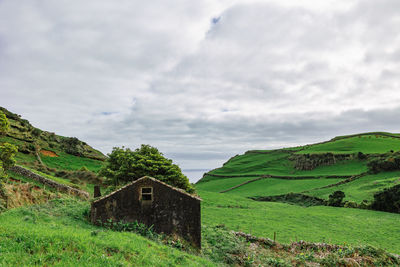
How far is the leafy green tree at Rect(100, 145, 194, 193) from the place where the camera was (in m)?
33.0

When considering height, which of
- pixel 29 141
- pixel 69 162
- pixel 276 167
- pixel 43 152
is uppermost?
pixel 29 141

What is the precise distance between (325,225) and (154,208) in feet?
112

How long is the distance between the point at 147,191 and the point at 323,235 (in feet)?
89.7

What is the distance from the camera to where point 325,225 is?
145 ft

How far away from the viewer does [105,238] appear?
15961 millimetres

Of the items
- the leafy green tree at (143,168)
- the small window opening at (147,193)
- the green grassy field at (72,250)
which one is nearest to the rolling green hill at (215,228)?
the green grassy field at (72,250)

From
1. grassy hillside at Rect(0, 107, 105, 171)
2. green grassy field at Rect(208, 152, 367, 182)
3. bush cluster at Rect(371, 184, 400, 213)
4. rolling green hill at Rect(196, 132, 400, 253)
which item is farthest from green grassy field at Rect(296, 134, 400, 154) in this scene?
grassy hillside at Rect(0, 107, 105, 171)

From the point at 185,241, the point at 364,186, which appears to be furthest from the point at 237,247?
the point at 364,186

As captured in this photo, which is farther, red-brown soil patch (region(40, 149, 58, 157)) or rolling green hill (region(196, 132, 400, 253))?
red-brown soil patch (region(40, 149, 58, 157))

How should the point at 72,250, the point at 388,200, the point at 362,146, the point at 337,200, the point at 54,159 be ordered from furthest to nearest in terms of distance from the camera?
the point at 362,146 → the point at 54,159 → the point at 337,200 → the point at 388,200 → the point at 72,250

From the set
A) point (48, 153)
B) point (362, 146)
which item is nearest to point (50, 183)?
point (48, 153)

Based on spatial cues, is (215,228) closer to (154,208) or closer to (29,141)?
(154,208)

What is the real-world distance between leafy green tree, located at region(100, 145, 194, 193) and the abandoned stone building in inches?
362

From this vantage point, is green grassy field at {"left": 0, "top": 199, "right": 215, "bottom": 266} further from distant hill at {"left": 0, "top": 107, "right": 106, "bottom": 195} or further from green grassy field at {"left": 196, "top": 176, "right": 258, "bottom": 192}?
green grassy field at {"left": 196, "top": 176, "right": 258, "bottom": 192}
